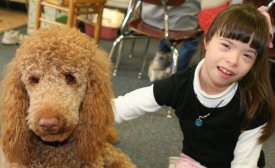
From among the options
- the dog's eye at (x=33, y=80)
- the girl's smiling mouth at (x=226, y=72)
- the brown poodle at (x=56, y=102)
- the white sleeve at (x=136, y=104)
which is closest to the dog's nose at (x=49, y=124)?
the brown poodle at (x=56, y=102)

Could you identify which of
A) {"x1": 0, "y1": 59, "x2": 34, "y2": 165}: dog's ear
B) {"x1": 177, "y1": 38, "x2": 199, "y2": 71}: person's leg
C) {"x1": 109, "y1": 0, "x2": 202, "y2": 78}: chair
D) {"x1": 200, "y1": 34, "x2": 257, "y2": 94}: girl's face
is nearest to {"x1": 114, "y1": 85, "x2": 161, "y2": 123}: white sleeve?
{"x1": 200, "y1": 34, "x2": 257, "y2": 94}: girl's face

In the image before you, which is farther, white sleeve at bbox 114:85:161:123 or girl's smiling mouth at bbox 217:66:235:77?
white sleeve at bbox 114:85:161:123

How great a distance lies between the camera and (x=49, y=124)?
0.89 m

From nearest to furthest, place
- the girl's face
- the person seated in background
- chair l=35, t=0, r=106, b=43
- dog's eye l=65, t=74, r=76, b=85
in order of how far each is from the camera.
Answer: dog's eye l=65, t=74, r=76, b=85 → the girl's face → the person seated in background → chair l=35, t=0, r=106, b=43

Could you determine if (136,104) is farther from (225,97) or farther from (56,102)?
(56,102)

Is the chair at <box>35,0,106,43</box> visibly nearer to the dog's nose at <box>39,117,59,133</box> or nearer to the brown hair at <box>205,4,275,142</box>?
the brown hair at <box>205,4,275,142</box>

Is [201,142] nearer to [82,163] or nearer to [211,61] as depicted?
[211,61]

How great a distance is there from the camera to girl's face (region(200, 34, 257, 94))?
1115 mm

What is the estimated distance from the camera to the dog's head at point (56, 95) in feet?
3.11

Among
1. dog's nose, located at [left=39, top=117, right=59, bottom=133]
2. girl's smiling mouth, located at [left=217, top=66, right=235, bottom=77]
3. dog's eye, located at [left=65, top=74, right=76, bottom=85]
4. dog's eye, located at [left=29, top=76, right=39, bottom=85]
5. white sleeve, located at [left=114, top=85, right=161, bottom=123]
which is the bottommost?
white sleeve, located at [left=114, top=85, right=161, bottom=123]

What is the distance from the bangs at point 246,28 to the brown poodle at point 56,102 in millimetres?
392

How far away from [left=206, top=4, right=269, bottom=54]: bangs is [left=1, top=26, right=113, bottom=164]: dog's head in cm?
39

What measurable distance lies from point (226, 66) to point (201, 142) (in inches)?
14.0

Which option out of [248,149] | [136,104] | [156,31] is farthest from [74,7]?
[248,149]
